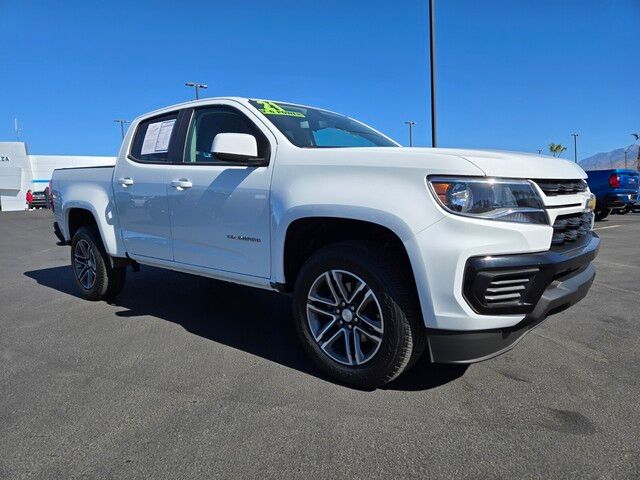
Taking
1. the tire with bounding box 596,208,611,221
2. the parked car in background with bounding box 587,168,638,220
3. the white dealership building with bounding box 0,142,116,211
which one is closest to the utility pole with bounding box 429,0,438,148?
the parked car in background with bounding box 587,168,638,220

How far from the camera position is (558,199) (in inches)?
105

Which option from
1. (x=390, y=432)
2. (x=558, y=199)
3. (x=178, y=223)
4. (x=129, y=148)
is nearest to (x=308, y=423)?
(x=390, y=432)

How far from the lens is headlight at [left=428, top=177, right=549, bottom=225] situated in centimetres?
243

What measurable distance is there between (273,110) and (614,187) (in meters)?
13.1

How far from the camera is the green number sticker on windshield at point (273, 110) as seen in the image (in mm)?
3658

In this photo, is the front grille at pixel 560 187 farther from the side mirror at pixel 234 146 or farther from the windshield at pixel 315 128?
the side mirror at pixel 234 146

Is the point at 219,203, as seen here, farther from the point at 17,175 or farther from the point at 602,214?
the point at 17,175

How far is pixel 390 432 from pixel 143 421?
4.24 ft

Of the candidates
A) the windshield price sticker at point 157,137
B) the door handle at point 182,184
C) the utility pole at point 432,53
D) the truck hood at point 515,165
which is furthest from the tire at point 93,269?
the utility pole at point 432,53

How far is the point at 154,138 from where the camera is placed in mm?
4422

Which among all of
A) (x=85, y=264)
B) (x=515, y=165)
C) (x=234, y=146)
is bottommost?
(x=85, y=264)

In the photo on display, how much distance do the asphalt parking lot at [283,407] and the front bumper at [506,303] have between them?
1.18ft

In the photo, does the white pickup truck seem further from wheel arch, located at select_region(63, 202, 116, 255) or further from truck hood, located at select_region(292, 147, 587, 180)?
wheel arch, located at select_region(63, 202, 116, 255)

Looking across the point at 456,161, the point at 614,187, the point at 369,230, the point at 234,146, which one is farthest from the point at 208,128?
the point at 614,187
